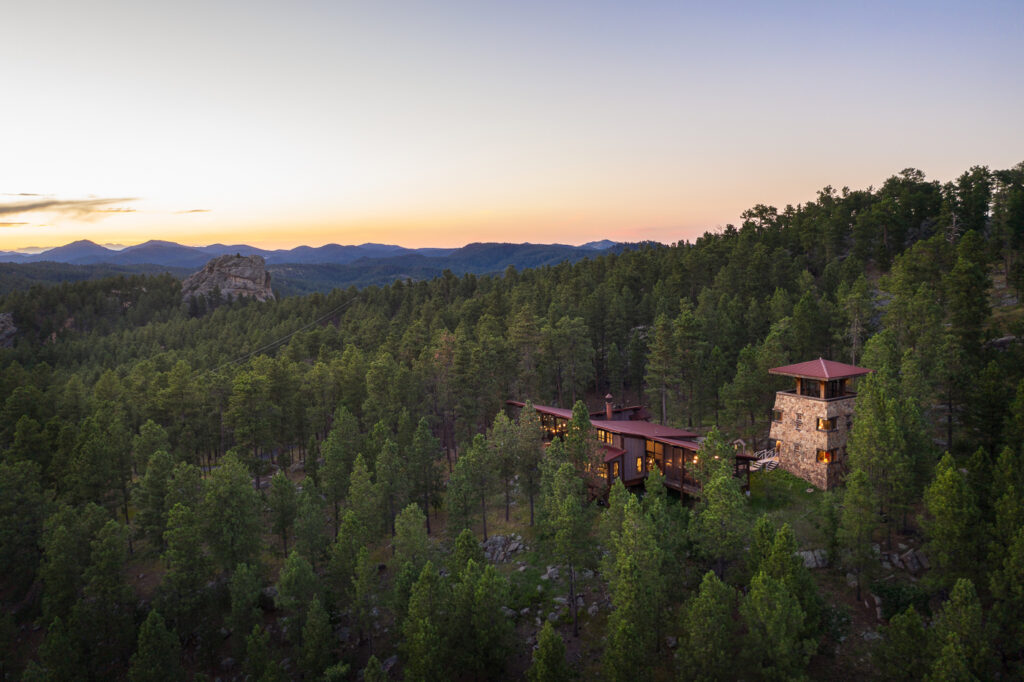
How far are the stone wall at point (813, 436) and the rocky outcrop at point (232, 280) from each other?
6329 inches

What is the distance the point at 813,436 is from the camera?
41.6 meters

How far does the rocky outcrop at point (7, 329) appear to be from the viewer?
13288 cm

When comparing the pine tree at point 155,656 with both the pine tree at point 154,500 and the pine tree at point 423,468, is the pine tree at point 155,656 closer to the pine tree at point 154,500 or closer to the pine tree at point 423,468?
the pine tree at point 154,500

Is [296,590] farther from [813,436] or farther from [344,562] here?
[813,436]

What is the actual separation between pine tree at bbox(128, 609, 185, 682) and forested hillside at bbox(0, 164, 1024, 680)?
0.43 ft

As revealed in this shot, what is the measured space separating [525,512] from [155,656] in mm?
26449

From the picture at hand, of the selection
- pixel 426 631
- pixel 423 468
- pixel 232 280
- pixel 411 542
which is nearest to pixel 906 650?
pixel 426 631

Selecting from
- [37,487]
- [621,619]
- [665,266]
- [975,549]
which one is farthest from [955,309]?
[37,487]

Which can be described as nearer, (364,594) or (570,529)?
(570,529)

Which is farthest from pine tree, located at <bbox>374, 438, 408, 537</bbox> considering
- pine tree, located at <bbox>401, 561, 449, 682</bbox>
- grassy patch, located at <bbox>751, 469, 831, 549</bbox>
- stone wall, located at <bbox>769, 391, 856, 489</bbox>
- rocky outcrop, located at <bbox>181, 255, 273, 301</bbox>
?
rocky outcrop, located at <bbox>181, 255, 273, 301</bbox>

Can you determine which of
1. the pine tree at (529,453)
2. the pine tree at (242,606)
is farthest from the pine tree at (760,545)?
the pine tree at (242,606)

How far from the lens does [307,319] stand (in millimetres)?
110500

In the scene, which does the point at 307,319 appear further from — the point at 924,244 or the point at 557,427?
the point at 924,244

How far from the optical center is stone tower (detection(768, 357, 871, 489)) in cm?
4084
